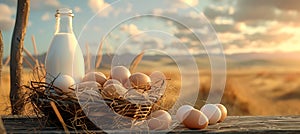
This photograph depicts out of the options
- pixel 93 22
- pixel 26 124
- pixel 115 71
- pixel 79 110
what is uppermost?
pixel 93 22

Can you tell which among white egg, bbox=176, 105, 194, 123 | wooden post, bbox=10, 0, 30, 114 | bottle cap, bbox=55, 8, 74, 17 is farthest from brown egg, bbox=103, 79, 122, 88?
wooden post, bbox=10, 0, 30, 114

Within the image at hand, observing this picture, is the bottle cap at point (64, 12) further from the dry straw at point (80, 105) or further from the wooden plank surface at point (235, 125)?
the wooden plank surface at point (235, 125)

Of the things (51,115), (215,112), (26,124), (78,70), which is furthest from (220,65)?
(26,124)

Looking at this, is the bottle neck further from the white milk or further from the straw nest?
the straw nest

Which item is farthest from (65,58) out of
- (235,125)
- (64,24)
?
(235,125)

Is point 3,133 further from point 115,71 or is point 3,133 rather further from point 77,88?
point 115,71

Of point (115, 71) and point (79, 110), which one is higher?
point (115, 71)

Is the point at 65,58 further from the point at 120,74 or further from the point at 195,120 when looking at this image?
the point at 195,120
